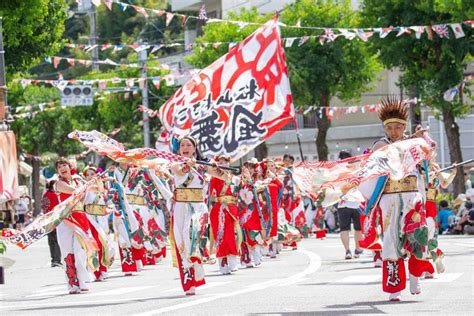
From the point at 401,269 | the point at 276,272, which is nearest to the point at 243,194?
the point at 276,272

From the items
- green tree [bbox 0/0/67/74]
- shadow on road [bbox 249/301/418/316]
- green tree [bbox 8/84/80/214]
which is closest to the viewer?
shadow on road [bbox 249/301/418/316]

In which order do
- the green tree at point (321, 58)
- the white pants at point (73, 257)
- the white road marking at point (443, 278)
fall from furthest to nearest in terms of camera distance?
the green tree at point (321, 58) → the white pants at point (73, 257) → the white road marking at point (443, 278)

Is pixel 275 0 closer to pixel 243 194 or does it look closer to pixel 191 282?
pixel 243 194

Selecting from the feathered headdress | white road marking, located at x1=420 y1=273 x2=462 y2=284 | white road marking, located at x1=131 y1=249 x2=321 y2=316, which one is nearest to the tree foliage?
white road marking, located at x1=131 y1=249 x2=321 y2=316

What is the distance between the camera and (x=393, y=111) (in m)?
14.1

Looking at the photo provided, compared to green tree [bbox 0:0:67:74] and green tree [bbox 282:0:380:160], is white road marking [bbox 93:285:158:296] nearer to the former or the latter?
green tree [bbox 0:0:67:74]

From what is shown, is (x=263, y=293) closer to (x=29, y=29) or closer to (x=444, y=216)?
(x=29, y=29)

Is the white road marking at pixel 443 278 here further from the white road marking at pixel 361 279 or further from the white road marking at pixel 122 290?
the white road marking at pixel 122 290

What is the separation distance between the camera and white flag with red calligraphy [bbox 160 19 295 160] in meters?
20.6

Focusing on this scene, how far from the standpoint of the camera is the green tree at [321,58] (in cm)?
5431

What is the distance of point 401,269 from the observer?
13.7m

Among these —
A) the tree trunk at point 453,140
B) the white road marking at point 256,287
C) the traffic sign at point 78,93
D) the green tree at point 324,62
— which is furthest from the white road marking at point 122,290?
the green tree at point 324,62

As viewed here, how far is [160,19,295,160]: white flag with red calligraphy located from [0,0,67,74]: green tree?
6188 millimetres

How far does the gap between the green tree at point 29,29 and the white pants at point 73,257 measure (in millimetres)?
11267
